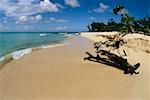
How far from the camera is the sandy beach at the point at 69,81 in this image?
289 cm

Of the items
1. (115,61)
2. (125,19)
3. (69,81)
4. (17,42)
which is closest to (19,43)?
(17,42)

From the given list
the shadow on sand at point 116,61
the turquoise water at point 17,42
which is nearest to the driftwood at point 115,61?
the shadow on sand at point 116,61

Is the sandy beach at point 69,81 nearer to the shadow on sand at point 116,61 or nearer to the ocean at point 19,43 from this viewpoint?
the shadow on sand at point 116,61

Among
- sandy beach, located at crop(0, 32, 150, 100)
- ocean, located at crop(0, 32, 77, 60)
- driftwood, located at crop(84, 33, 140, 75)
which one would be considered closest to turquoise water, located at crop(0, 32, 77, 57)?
ocean, located at crop(0, 32, 77, 60)

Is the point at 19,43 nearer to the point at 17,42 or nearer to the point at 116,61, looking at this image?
the point at 17,42

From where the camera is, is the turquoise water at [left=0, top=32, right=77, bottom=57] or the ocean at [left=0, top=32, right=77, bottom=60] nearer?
the ocean at [left=0, top=32, right=77, bottom=60]

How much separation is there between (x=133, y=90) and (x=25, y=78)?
4.00 feet

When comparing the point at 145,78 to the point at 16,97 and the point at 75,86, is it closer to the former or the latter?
the point at 75,86

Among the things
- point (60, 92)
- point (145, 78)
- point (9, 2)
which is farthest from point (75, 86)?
point (9, 2)

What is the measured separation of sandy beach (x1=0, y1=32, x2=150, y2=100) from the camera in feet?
9.49

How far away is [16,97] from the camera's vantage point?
281 centimetres

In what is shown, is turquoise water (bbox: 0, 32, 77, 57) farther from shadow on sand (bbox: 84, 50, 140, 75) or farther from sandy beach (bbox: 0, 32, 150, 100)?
shadow on sand (bbox: 84, 50, 140, 75)

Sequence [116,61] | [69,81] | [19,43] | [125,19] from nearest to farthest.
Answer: [69,81]
[116,61]
[125,19]
[19,43]

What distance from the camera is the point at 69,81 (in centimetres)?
329
